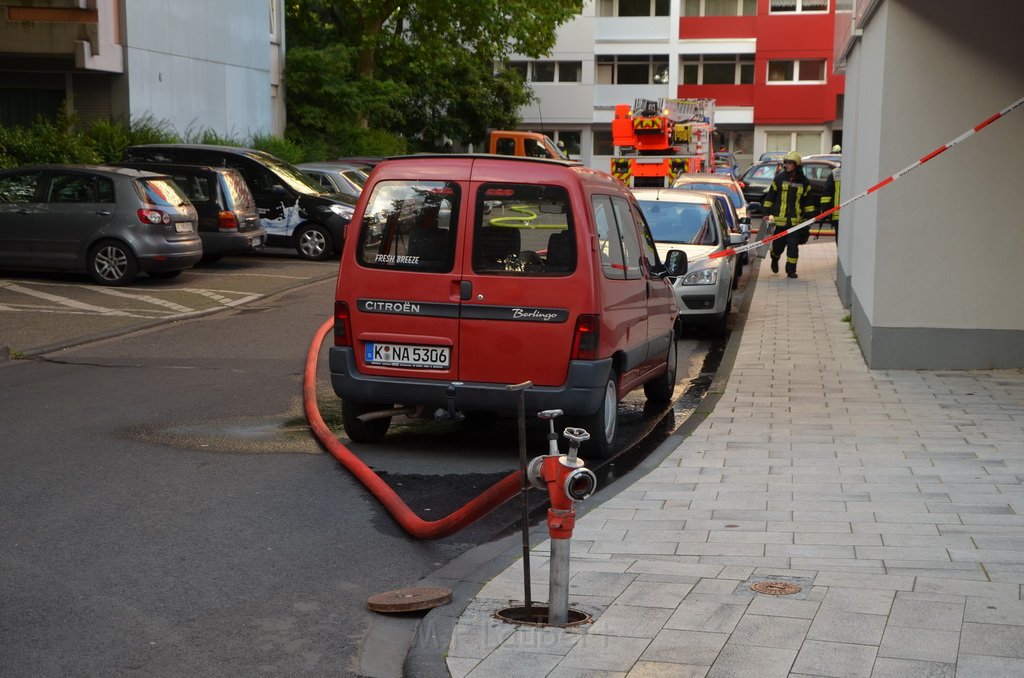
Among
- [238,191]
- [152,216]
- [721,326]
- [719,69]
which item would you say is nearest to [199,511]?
[721,326]

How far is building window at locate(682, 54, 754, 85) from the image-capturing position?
6256cm

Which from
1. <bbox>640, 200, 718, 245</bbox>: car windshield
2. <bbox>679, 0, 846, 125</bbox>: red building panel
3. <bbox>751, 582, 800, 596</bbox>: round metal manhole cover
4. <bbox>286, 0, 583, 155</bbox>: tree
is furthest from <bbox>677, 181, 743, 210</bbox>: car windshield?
<bbox>679, 0, 846, 125</bbox>: red building panel

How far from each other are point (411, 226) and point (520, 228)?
0.73 meters

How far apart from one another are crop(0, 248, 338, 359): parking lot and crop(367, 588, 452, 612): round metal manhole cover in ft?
26.1

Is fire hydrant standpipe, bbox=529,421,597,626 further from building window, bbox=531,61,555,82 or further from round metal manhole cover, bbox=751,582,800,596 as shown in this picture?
building window, bbox=531,61,555,82

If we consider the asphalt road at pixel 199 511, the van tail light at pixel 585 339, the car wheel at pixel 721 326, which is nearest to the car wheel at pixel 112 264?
the asphalt road at pixel 199 511

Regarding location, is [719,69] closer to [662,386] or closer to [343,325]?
[662,386]

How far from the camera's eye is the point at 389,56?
132 feet

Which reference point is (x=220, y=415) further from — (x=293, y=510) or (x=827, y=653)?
(x=827, y=653)

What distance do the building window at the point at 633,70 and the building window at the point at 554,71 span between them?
108cm

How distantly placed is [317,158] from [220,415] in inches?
947

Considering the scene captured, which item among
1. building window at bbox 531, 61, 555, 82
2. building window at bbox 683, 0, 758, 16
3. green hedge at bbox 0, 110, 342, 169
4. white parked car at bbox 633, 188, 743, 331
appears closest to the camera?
white parked car at bbox 633, 188, 743, 331

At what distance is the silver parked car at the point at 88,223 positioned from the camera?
17703 millimetres

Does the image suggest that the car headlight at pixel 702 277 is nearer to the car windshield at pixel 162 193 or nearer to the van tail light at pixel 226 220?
the car windshield at pixel 162 193
